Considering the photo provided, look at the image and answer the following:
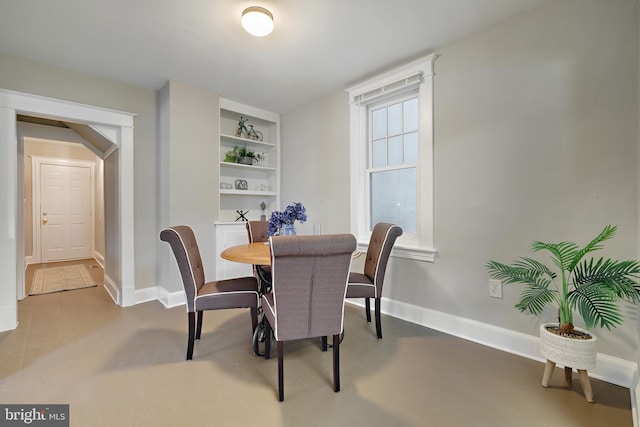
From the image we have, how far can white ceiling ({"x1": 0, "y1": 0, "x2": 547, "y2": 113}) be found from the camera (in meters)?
1.96

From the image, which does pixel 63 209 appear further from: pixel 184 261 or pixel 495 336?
pixel 495 336

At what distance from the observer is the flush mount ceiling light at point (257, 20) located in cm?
192

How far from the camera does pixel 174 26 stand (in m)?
2.15

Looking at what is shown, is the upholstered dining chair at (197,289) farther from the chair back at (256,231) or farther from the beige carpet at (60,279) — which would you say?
the beige carpet at (60,279)

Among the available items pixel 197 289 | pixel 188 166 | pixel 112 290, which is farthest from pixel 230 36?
pixel 112 290

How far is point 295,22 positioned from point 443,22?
1.13 metres

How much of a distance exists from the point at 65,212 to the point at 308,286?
679 centimetres

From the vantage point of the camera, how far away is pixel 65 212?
5855 millimetres

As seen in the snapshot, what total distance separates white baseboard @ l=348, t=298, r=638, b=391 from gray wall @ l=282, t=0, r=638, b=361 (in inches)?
2.0

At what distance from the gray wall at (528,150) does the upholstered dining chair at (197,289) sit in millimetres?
1495

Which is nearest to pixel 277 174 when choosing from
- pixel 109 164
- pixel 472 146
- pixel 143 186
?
pixel 143 186

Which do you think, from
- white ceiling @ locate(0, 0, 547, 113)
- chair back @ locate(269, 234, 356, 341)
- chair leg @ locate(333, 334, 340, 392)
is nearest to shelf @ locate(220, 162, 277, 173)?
white ceiling @ locate(0, 0, 547, 113)

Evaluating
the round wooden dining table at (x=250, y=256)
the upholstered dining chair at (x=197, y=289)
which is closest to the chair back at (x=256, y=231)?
the round wooden dining table at (x=250, y=256)

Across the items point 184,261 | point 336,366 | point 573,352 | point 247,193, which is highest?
point 247,193
